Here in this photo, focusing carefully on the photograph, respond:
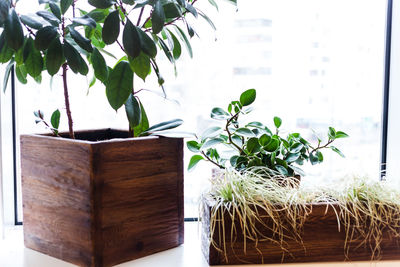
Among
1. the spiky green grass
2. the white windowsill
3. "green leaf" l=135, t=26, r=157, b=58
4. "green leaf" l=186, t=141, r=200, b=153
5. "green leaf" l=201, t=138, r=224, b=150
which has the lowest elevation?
the white windowsill

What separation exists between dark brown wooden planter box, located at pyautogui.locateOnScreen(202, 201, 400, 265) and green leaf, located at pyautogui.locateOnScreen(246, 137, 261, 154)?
211mm

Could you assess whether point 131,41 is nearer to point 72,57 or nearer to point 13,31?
point 72,57

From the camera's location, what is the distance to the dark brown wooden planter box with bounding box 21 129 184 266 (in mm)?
1030

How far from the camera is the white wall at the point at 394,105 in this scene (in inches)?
59.8

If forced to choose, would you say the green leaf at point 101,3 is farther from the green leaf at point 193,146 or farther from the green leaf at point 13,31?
the green leaf at point 193,146

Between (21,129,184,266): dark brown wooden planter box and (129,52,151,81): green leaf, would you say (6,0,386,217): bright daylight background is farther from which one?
(129,52,151,81): green leaf

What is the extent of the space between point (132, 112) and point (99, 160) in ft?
0.49

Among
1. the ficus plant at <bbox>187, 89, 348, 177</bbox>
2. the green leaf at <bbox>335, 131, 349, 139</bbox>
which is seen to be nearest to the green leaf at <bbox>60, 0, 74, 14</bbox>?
the ficus plant at <bbox>187, 89, 348, 177</bbox>

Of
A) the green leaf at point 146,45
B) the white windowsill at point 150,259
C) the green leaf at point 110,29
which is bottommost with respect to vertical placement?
the white windowsill at point 150,259

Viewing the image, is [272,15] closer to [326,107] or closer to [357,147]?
[326,107]

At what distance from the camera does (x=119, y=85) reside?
1.02m

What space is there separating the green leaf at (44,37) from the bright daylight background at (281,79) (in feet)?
1.82

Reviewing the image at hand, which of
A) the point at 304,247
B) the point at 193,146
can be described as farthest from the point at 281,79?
the point at 304,247

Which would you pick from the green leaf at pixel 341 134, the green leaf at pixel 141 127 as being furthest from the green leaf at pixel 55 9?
the green leaf at pixel 341 134
